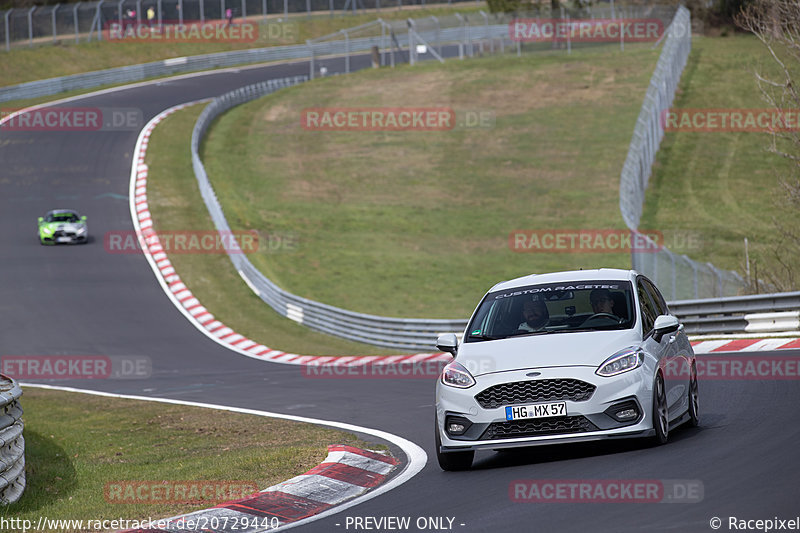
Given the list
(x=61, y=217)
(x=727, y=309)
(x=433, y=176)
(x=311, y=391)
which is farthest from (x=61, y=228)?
(x=727, y=309)

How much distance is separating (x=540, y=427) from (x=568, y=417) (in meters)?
0.25

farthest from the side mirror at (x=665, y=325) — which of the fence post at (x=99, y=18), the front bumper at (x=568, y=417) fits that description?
the fence post at (x=99, y=18)

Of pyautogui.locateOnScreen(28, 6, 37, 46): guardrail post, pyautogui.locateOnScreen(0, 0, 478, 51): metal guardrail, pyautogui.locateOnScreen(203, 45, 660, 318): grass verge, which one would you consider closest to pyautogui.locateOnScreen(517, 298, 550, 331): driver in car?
pyautogui.locateOnScreen(203, 45, 660, 318): grass verge

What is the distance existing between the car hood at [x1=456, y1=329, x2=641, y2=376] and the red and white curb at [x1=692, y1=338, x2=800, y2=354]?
29.3ft

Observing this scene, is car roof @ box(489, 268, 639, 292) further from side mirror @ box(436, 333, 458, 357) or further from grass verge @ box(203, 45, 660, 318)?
grass verge @ box(203, 45, 660, 318)

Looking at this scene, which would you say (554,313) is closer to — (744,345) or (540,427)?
(540,427)

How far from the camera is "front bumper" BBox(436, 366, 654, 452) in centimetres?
947

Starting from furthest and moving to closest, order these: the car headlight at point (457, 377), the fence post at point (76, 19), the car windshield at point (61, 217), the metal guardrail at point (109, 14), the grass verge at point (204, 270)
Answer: the fence post at point (76, 19), the metal guardrail at point (109, 14), the car windshield at point (61, 217), the grass verge at point (204, 270), the car headlight at point (457, 377)

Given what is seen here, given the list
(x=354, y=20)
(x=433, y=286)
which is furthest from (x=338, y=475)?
(x=354, y=20)

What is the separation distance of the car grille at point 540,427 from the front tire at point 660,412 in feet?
2.09

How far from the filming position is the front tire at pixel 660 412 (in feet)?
31.9

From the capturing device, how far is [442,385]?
33.2ft

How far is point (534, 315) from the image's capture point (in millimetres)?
10711

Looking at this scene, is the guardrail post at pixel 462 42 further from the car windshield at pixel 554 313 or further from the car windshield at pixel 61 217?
the car windshield at pixel 554 313
